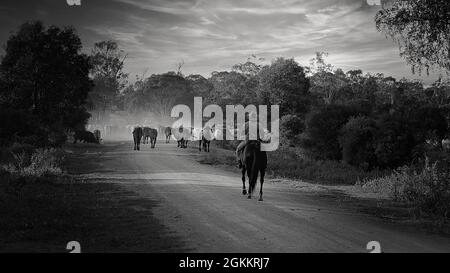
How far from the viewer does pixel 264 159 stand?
13648mm

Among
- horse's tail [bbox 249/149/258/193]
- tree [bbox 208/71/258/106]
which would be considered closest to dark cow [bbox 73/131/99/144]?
tree [bbox 208/71/258/106]

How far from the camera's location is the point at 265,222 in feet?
32.8

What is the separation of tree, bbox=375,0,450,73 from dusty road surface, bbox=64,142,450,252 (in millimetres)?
7027

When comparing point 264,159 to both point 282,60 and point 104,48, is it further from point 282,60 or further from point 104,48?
point 104,48

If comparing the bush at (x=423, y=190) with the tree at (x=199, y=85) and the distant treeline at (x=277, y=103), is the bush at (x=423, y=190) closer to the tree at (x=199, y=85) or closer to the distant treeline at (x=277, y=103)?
the distant treeline at (x=277, y=103)

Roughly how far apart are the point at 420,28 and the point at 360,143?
12146mm

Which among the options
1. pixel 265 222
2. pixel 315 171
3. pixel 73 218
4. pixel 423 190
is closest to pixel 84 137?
pixel 315 171

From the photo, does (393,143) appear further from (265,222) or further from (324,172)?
(265,222)

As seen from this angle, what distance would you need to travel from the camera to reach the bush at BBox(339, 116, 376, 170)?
2664 centimetres

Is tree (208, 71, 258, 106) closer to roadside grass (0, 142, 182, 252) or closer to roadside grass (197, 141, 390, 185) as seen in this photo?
roadside grass (197, 141, 390, 185)

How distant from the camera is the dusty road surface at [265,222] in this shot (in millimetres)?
8109

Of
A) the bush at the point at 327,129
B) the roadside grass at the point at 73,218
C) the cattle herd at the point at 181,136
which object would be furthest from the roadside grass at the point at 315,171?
the roadside grass at the point at 73,218

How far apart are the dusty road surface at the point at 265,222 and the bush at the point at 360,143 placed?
11190 mm

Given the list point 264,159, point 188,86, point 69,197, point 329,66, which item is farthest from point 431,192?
point 188,86
